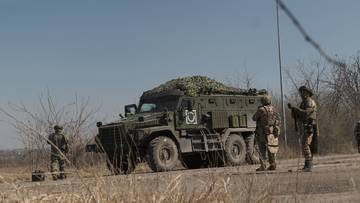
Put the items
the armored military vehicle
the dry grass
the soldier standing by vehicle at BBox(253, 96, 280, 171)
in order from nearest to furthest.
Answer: the dry grass → the soldier standing by vehicle at BBox(253, 96, 280, 171) → the armored military vehicle

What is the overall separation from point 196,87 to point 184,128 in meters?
1.78

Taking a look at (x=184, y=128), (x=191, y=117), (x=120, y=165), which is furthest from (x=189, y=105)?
(x=120, y=165)

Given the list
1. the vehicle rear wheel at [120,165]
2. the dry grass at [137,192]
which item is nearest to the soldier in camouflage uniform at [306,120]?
the vehicle rear wheel at [120,165]

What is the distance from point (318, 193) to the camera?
6895mm

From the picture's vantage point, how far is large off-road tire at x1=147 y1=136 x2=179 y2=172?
591 inches

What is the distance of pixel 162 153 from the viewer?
15.5 metres

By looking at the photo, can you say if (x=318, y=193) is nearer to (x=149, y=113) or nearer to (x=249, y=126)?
(x=149, y=113)

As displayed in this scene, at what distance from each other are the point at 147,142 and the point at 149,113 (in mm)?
1502

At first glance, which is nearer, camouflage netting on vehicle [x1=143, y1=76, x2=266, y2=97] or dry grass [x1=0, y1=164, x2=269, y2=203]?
dry grass [x1=0, y1=164, x2=269, y2=203]

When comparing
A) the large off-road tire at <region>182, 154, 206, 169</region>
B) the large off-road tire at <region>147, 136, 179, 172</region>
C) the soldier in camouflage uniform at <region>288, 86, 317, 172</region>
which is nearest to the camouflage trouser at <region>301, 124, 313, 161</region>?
the soldier in camouflage uniform at <region>288, 86, 317, 172</region>

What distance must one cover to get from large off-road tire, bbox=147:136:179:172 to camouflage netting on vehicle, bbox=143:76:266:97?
1916mm

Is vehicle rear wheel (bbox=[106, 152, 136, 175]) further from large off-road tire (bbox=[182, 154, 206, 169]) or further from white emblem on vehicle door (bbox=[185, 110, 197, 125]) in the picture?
large off-road tire (bbox=[182, 154, 206, 169])

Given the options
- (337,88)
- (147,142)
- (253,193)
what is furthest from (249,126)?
(337,88)

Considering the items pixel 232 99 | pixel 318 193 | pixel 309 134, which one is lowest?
pixel 318 193
